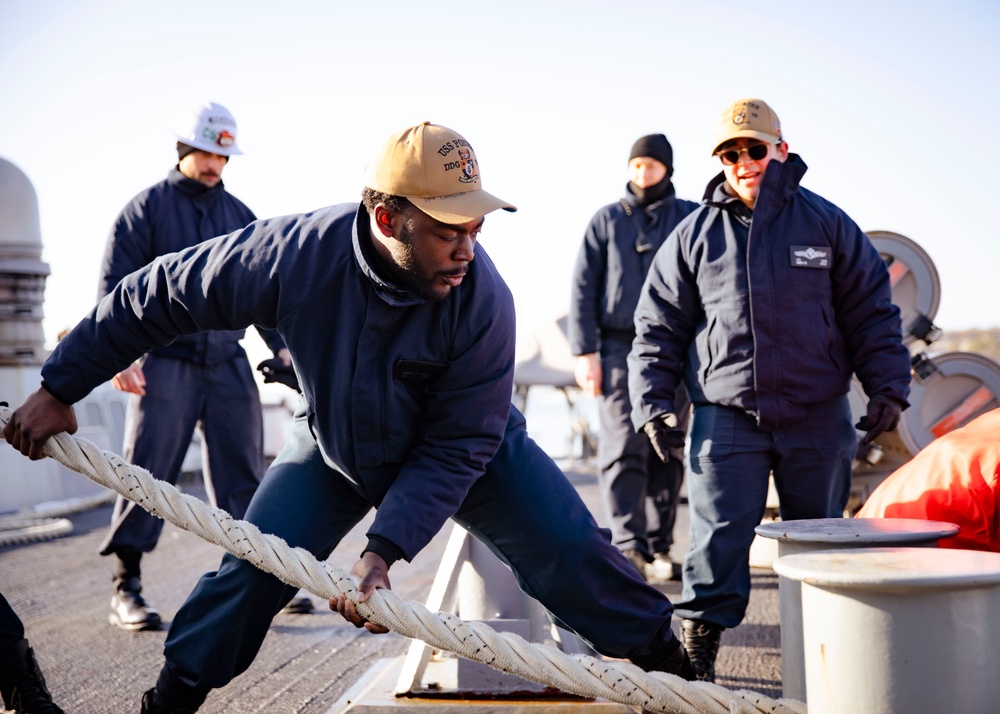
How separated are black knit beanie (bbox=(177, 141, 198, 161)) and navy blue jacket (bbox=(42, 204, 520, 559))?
223cm

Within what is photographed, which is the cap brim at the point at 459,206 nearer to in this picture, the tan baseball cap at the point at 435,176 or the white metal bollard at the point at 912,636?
the tan baseball cap at the point at 435,176

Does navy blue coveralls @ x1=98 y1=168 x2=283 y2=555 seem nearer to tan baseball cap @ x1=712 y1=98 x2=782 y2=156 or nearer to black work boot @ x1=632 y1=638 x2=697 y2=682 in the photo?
tan baseball cap @ x1=712 y1=98 x2=782 y2=156

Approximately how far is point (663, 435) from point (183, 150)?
109 inches

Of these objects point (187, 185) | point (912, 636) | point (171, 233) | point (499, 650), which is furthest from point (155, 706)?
point (187, 185)

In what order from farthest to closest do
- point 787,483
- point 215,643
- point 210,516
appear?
point 787,483 → point 210,516 → point 215,643

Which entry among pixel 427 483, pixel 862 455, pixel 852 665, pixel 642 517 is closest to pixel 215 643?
pixel 427 483

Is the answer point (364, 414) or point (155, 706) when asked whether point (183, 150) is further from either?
point (155, 706)

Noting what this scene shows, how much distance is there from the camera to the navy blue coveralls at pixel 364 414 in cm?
295

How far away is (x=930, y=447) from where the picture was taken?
3.62 metres

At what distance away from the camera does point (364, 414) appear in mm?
3018

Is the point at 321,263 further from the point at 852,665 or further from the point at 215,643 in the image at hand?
the point at 852,665

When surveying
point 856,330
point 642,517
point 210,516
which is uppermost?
point 856,330

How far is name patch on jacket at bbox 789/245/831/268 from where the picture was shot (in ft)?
12.7

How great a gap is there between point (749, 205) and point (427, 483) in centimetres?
178
